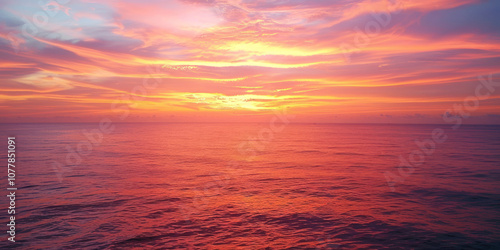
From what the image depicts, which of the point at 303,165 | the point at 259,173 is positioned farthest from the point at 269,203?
the point at 303,165

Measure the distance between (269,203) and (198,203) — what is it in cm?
497

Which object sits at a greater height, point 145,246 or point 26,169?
point 26,169

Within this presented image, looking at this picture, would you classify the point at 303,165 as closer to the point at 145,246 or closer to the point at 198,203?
the point at 198,203

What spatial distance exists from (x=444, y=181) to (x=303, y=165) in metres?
15.4

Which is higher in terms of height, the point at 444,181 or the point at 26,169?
the point at 26,169

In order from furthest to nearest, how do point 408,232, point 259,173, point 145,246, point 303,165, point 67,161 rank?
point 67,161, point 303,165, point 259,173, point 408,232, point 145,246

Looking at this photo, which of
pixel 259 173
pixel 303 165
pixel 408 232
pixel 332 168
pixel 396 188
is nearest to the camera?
pixel 408 232

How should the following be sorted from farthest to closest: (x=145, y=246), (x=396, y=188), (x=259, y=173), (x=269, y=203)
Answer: (x=259, y=173) < (x=396, y=188) < (x=269, y=203) < (x=145, y=246)

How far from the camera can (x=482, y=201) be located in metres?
20.2

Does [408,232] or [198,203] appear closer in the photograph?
[408,232]

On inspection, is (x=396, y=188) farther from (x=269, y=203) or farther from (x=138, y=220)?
(x=138, y=220)

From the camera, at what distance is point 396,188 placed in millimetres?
24766

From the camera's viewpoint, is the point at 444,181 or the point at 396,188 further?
the point at 444,181

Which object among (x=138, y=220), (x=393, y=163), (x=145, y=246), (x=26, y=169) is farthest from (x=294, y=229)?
(x=26, y=169)
